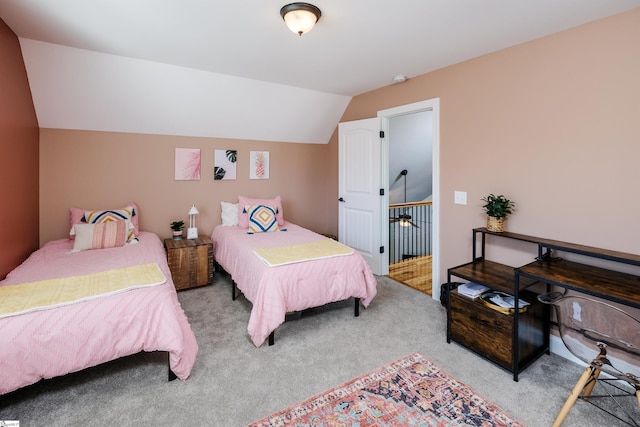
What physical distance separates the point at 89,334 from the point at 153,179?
2442 millimetres

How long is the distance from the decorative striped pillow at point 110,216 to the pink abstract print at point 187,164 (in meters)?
0.73

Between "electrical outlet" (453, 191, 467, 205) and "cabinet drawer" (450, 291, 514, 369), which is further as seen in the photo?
"electrical outlet" (453, 191, 467, 205)

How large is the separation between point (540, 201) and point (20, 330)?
351 cm

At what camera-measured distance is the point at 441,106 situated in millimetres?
3260

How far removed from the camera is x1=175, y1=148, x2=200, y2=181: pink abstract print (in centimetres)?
400

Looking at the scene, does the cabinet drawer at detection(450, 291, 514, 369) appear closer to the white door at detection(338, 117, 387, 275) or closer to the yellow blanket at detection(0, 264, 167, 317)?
the white door at detection(338, 117, 387, 275)

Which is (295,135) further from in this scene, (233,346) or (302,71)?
(233,346)

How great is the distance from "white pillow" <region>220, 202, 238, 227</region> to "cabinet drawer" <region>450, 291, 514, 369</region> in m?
2.83

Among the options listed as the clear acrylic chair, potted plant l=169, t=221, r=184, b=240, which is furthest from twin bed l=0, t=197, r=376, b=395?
the clear acrylic chair

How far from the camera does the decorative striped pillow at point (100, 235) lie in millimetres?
3088

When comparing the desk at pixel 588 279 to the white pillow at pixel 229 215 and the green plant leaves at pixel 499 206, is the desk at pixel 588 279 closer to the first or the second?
the green plant leaves at pixel 499 206

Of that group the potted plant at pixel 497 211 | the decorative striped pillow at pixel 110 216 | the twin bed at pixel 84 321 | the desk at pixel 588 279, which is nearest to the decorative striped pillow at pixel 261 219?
the decorative striped pillow at pixel 110 216

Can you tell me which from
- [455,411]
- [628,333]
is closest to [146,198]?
[455,411]

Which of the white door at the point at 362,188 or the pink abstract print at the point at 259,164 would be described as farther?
the pink abstract print at the point at 259,164
